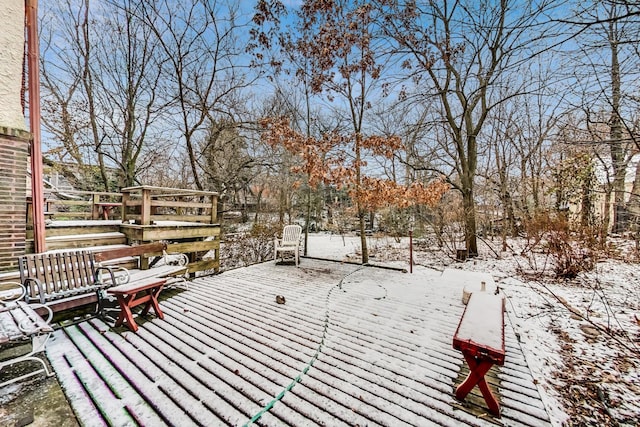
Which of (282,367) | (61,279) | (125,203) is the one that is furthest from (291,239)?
(282,367)

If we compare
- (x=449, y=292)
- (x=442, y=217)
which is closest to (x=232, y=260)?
(x=449, y=292)

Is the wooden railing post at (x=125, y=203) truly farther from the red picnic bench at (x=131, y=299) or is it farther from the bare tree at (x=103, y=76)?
the bare tree at (x=103, y=76)

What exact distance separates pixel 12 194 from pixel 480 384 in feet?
18.7

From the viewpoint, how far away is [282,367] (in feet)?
7.68

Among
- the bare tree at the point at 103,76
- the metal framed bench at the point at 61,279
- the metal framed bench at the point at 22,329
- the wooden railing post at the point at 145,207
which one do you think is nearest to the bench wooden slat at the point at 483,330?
the metal framed bench at the point at 22,329

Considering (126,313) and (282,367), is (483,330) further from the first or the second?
(126,313)

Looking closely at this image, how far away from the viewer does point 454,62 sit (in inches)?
300

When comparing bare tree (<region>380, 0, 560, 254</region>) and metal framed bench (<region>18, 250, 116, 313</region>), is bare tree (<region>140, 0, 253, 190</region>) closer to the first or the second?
bare tree (<region>380, 0, 560, 254</region>)

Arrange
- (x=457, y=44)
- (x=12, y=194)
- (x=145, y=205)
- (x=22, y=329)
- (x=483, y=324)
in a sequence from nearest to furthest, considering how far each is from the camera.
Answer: (x=22, y=329) < (x=483, y=324) < (x=12, y=194) < (x=145, y=205) < (x=457, y=44)

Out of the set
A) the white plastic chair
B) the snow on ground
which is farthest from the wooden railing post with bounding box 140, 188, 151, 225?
the snow on ground

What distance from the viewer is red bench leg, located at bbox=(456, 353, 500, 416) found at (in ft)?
6.14

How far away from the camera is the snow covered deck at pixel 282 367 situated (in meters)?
1.83

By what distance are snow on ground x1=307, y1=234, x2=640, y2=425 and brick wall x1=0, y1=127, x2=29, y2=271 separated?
19.9 ft

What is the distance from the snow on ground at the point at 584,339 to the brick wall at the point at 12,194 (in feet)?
19.9
